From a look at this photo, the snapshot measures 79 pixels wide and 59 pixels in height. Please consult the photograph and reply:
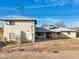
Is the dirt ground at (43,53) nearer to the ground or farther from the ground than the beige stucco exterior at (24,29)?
nearer to the ground

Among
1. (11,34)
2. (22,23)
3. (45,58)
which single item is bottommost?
(45,58)

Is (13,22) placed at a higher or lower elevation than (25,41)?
higher

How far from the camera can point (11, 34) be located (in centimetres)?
3869

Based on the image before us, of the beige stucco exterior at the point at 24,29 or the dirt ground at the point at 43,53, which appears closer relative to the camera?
the dirt ground at the point at 43,53

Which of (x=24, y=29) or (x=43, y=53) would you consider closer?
(x=43, y=53)

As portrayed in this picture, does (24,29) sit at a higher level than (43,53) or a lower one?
higher

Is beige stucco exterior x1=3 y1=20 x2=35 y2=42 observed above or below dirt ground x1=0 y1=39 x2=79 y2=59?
above

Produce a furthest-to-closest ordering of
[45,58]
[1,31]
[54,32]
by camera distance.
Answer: [54,32], [1,31], [45,58]

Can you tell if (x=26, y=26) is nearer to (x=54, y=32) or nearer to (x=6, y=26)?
(x=6, y=26)

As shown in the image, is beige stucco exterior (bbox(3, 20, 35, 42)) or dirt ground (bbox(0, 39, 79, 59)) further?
beige stucco exterior (bbox(3, 20, 35, 42))

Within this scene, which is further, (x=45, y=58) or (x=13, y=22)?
(x=13, y=22)

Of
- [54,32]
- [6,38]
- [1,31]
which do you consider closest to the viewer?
[6,38]

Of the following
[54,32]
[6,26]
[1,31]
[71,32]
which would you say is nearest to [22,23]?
[6,26]

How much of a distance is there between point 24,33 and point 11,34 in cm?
278
